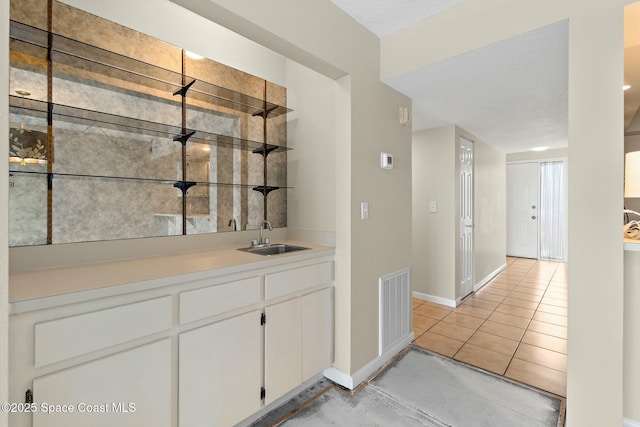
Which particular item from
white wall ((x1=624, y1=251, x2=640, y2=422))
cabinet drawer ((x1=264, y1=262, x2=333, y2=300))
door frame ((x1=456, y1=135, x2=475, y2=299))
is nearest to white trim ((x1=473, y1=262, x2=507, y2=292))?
door frame ((x1=456, y1=135, x2=475, y2=299))

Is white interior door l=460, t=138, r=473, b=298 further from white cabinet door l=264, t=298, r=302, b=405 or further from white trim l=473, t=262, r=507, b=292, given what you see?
white cabinet door l=264, t=298, r=302, b=405

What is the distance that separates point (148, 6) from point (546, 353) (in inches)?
161

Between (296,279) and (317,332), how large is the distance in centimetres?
45

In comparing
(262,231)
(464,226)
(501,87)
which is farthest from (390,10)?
(464,226)

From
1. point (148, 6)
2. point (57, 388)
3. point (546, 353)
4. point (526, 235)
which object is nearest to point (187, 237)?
point (57, 388)

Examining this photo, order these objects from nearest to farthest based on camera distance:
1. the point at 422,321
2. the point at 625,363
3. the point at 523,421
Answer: the point at 625,363 → the point at 523,421 → the point at 422,321

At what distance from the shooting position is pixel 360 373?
2.22 meters

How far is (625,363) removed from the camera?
1.62 m

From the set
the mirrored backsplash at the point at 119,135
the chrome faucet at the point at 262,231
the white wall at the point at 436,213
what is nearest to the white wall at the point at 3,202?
the mirrored backsplash at the point at 119,135

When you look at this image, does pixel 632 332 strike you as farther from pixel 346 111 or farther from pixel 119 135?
pixel 119 135

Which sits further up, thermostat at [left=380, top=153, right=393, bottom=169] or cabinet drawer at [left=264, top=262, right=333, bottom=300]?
thermostat at [left=380, top=153, right=393, bottom=169]

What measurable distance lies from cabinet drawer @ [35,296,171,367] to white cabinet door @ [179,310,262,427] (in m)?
0.18

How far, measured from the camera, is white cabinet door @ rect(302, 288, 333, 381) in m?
2.02

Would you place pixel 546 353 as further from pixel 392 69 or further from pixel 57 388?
pixel 57 388
